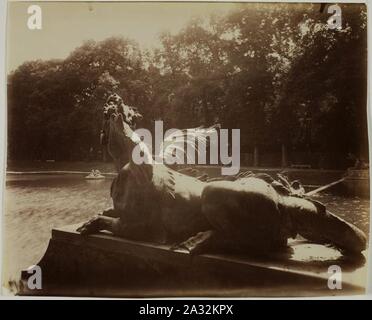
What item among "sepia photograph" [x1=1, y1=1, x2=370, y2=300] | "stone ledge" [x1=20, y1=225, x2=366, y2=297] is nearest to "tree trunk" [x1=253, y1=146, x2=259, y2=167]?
"sepia photograph" [x1=1, y1=1, x2=370, y2=300]

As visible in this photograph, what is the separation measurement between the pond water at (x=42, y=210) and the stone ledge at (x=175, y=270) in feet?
0.32

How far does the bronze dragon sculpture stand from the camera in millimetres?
2934

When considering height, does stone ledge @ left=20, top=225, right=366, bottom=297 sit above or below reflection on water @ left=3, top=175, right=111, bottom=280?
below

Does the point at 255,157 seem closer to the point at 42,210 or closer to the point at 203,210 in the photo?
the point at 203,210

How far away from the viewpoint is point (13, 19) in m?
3.03

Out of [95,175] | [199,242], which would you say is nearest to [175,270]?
[199,242]

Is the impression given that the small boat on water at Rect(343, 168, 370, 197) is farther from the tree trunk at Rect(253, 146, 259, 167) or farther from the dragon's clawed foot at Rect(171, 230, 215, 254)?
the dragon's clawed foot at Rect(171, 230, 215, 254)

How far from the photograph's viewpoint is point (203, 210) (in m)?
2.95

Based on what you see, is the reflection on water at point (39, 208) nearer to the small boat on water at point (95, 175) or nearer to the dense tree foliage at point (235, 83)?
the small boat on water at point (95, 175)

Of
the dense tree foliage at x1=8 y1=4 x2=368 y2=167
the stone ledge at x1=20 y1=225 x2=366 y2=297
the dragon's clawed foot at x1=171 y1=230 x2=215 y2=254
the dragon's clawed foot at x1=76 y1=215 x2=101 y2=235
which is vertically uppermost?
the dense tree foliage at x1=8 y1=4 x2=368 y2=167

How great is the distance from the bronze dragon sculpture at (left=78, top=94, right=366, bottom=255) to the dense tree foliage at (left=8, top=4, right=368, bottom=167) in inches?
8.1

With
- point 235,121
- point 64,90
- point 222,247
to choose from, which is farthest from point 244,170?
point 64,90

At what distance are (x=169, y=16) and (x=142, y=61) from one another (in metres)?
0.37
